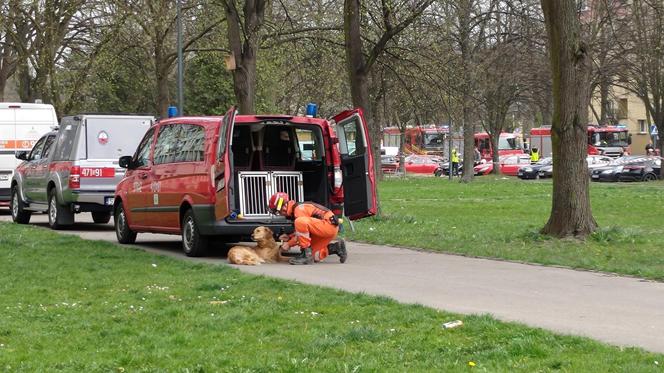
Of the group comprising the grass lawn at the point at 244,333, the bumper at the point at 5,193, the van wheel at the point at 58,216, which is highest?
the bumper at the point at 5,193

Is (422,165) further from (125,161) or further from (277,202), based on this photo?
(277,202)

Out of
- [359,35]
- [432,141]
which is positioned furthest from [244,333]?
[432,141]

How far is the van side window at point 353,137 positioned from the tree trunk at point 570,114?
3208 mm

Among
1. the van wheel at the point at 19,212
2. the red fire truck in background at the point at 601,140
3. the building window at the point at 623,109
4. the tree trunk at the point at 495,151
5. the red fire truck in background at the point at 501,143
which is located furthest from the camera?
the red fire truck in background at the point at 501,143

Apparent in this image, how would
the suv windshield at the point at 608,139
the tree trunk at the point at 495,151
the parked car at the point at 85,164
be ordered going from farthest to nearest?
the suv windshield at the point at 608,139 < the tree trunk at the point at 495,151 < the parked car at the point at 85,164

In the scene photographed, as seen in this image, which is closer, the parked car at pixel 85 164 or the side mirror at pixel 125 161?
the side mirror at pixel 125 161

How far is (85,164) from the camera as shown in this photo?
2052 cm

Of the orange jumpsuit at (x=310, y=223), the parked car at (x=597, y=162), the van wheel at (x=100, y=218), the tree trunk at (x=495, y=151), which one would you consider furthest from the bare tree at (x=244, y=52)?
the tree trunk at (x=495, y=151)

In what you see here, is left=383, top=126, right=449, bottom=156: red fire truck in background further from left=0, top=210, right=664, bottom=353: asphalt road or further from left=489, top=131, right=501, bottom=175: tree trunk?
left=0, top=210, right=664, bottom=353: asphalt road

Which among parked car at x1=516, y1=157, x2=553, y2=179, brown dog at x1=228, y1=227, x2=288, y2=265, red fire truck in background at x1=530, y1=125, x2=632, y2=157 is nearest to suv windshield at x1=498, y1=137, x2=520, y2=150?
red fire truck in background at x1=530, y1=125, x2=632, y2=157

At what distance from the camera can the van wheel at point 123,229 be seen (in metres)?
17.8

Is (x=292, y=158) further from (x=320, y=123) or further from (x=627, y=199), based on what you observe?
(x=627, y=199)

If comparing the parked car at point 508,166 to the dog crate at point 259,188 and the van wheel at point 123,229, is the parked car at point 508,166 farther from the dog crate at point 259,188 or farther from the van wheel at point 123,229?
the dog crate at point 259,188

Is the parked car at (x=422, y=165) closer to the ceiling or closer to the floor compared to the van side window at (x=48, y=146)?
closer to the floor
